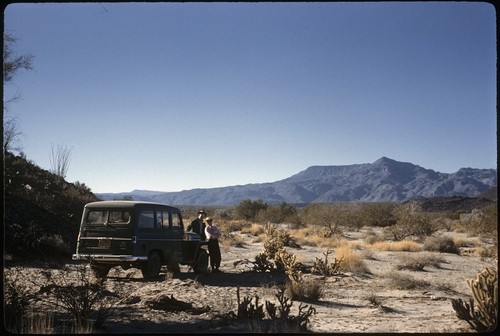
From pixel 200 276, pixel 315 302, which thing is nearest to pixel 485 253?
pixel 315 302

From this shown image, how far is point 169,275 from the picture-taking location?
12.6 meters

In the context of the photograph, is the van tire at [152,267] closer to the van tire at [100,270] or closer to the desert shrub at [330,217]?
the van tire at [100,270]

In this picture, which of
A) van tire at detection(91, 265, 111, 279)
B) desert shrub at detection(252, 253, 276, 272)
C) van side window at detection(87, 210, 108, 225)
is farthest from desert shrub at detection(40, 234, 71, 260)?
desert shrub at detection(252, 253, 276, 272)

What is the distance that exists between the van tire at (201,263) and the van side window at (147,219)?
2.07 metres

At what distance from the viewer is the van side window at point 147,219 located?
12.1m

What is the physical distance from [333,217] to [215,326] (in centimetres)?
3006

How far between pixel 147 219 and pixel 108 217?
96cm

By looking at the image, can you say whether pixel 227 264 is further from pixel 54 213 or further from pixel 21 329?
pixel 21 329

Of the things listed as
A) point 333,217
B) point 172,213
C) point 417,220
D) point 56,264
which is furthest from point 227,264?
point 333,217

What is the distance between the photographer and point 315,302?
34.4ft

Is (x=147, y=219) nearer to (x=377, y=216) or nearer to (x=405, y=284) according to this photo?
(x=405, y=284)

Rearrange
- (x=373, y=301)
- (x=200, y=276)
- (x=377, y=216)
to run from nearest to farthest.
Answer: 1. (x=373, y=301)
2. (x=200, y=276)
3. (x=377, y=216)

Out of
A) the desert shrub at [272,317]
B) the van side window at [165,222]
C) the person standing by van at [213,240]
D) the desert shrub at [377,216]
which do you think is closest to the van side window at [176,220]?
the van side window at [165,222]

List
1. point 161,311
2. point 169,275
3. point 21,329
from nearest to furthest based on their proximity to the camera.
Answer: point 21,329
point 161,311
point 169,275
